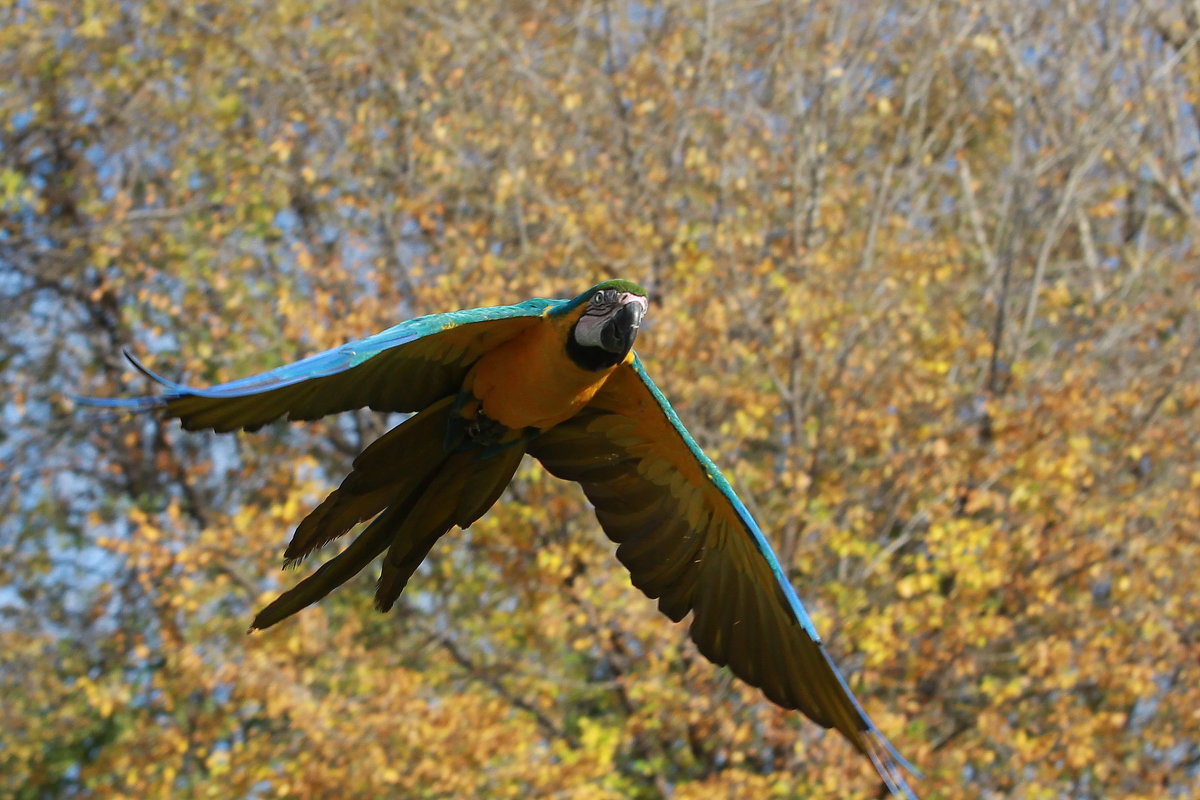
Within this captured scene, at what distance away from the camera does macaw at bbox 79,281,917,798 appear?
12.7 feet

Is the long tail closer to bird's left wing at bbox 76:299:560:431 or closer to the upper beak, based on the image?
bird's left wing at bbox 76:299:560:431

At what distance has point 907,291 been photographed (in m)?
11.0

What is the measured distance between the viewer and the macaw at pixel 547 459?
386 centimetres

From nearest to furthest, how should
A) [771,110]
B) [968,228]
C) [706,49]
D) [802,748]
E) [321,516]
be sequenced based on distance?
[321,516] → [802,748] → [706,49] → [771,110] → [968,228]

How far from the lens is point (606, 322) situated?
3.85 metres

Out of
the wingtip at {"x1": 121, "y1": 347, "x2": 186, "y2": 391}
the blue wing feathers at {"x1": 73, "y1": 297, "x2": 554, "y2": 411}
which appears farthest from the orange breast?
the wingtip at {"x1": 121, "y1": 347, "x2": 186, "y2": 391}

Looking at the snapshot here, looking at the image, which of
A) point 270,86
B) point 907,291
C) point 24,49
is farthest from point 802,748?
point 24,49

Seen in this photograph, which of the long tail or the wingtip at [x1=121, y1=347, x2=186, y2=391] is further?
the long tail

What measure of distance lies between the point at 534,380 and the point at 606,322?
0.37 metres

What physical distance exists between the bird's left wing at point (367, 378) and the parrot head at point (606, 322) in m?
0.21

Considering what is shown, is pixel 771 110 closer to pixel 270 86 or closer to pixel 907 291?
pixel 907 291

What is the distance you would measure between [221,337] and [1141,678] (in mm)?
Result: 7179

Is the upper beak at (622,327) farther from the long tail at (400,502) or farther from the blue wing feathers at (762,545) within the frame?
the long tail at (400,502)

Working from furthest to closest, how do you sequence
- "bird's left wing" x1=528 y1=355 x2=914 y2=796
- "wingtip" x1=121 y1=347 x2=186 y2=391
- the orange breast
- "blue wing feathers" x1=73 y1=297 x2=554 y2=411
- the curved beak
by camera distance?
"bird's left wing" x1=528 y1=355 x2=914 y2=796, the orange breast, the curved beak, "blue wing feathers" x1=73 y1=297 x2=554 y2=411, "wingtip" x1=121 y1=347 x2=186 y2=391
